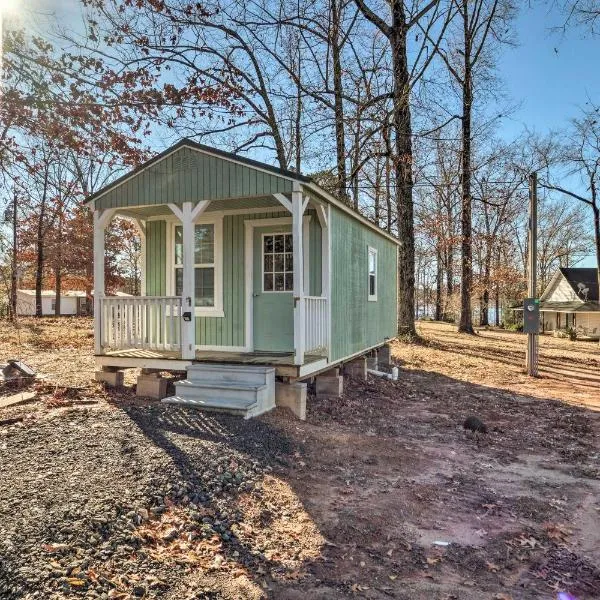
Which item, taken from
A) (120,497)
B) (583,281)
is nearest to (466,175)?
(583,281)

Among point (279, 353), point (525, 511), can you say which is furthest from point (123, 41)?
point (525, 511)

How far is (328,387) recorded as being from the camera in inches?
307

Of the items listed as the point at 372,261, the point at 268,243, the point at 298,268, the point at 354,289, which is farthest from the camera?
the point at 372,261

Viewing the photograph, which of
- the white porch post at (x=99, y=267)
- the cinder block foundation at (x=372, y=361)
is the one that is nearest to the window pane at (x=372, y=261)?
the cinder block foundation at (x=372, y=361)

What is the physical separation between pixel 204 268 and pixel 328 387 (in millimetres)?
2845

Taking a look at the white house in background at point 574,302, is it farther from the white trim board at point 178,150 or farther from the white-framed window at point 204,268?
the white trim board at point 178,150

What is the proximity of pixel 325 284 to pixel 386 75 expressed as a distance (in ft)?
28.0

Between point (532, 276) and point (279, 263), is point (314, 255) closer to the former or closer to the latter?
point (279, 263)

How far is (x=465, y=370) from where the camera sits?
1198 cm

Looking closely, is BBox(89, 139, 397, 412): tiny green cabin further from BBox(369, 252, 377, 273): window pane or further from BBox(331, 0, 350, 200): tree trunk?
BBox(331, 0, 350, 200): tree trunk

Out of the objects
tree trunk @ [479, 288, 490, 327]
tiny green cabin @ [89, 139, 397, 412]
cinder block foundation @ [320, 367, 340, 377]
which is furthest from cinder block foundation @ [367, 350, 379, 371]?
tree trunk @ [479, 288, 490, 327]

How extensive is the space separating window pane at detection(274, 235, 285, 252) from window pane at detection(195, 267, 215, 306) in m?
1.17

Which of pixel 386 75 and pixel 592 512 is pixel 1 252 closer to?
pixel 386 75

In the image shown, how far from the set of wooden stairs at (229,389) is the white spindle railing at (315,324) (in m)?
0.75
